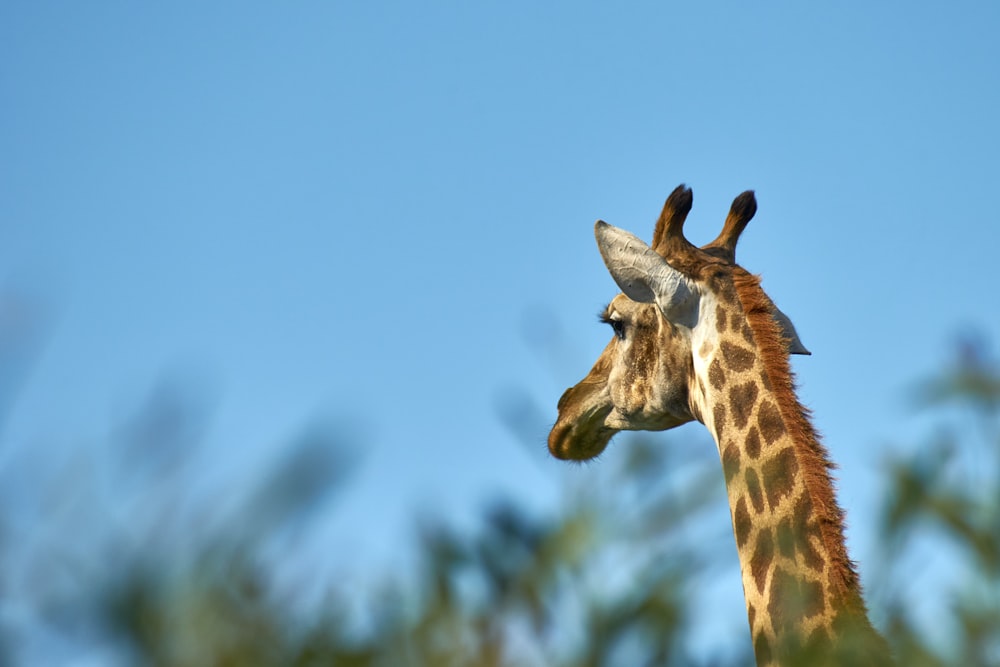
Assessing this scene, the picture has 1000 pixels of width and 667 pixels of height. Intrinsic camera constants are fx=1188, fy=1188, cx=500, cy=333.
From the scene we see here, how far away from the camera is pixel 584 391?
7.45 metres

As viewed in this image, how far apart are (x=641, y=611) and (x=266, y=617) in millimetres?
479

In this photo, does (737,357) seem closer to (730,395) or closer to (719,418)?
(730,395)

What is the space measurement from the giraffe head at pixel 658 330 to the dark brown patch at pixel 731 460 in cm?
45

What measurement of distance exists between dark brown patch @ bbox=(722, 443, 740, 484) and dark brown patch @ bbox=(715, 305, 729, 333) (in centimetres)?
65

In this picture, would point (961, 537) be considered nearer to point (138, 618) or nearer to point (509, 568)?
point (509, 568)

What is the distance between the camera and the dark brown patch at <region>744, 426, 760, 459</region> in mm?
5602

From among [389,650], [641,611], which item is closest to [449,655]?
[389,650]

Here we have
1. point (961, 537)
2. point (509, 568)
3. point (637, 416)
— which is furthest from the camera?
point (637, 416)

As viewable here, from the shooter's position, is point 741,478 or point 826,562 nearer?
point 826,562

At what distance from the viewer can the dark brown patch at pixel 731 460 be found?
18.8 feet

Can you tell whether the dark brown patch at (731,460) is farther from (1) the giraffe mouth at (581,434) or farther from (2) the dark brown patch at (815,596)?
(1) the giraffe mouth at (581,434)

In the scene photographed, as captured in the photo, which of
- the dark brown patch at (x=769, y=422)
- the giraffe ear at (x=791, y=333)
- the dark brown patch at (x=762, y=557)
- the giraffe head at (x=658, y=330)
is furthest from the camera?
the giraffe ear at (x=791, y=333)

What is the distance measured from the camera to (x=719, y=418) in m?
5.91

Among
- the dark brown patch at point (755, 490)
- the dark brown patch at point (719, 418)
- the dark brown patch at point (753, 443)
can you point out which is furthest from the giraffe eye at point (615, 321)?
the dark brown patch at point (755, 490)
